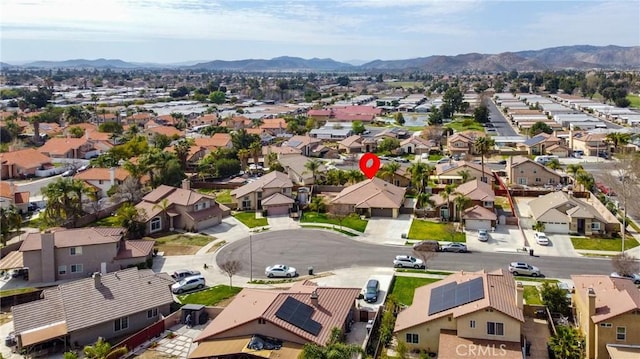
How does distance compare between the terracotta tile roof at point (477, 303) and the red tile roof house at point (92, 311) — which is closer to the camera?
the terracotta tile roof at point (477, 303)

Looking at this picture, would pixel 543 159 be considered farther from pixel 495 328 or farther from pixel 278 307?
pixel 278 307

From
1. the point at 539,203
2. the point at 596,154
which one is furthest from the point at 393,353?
the point at 596,154

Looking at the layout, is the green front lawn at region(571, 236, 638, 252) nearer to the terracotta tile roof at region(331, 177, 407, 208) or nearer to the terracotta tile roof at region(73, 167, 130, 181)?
the terracotta tile roof at region(331, 177, 407, 208)

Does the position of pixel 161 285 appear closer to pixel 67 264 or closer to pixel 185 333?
pixel 185 333

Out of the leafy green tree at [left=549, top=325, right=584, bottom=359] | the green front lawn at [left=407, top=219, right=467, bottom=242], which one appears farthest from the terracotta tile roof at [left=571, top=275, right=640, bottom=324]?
the green front lawn at [left=407, top=219, right=467, bottom=242]

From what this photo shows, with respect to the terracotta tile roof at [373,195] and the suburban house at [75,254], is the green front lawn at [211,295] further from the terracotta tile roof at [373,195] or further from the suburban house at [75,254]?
the terracotta tile roof at [373,195]

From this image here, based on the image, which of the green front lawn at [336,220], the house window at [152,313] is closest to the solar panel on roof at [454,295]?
the house window at [152,313]

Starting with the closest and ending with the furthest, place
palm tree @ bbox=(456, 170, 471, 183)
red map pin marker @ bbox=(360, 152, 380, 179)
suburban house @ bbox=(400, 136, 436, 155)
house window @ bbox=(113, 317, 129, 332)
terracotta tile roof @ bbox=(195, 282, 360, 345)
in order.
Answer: terracotta tile roof @ bbox=(195, 282, 360, 345) < house window @ bbox=(113, 317, 129, 332) < palm tree @ bbox=(456, 170, 471, 183) < red map pin marker @ bbox=(360, 152, 380, 179) < suburban house @ bbox=(400, 136, 436, 155)
